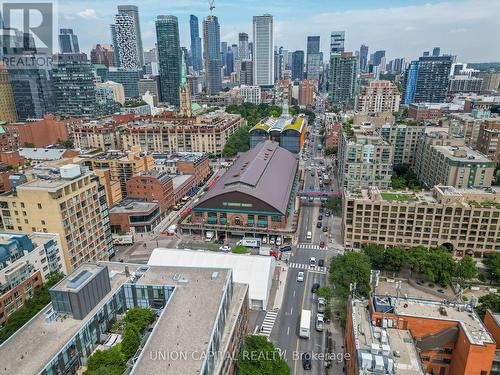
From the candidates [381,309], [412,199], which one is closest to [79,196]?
[381,309]

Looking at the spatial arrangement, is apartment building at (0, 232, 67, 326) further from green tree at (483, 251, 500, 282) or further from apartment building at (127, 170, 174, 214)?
green tree at (483, 251, 500, 282)

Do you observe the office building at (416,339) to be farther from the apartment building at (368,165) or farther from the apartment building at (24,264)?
the apartment building at (368,165)

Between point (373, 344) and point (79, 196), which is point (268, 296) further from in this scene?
point (79, 196)

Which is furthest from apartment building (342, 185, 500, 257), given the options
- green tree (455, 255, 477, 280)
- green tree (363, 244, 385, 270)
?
green tree (455, 255, 477, 280)

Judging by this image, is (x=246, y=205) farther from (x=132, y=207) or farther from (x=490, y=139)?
(x=490, y=139)

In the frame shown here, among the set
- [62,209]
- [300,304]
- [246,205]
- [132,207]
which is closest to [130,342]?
[62,209]

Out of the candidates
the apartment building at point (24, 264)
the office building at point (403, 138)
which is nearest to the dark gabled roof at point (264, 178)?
the apartment building at point (24, 264)
